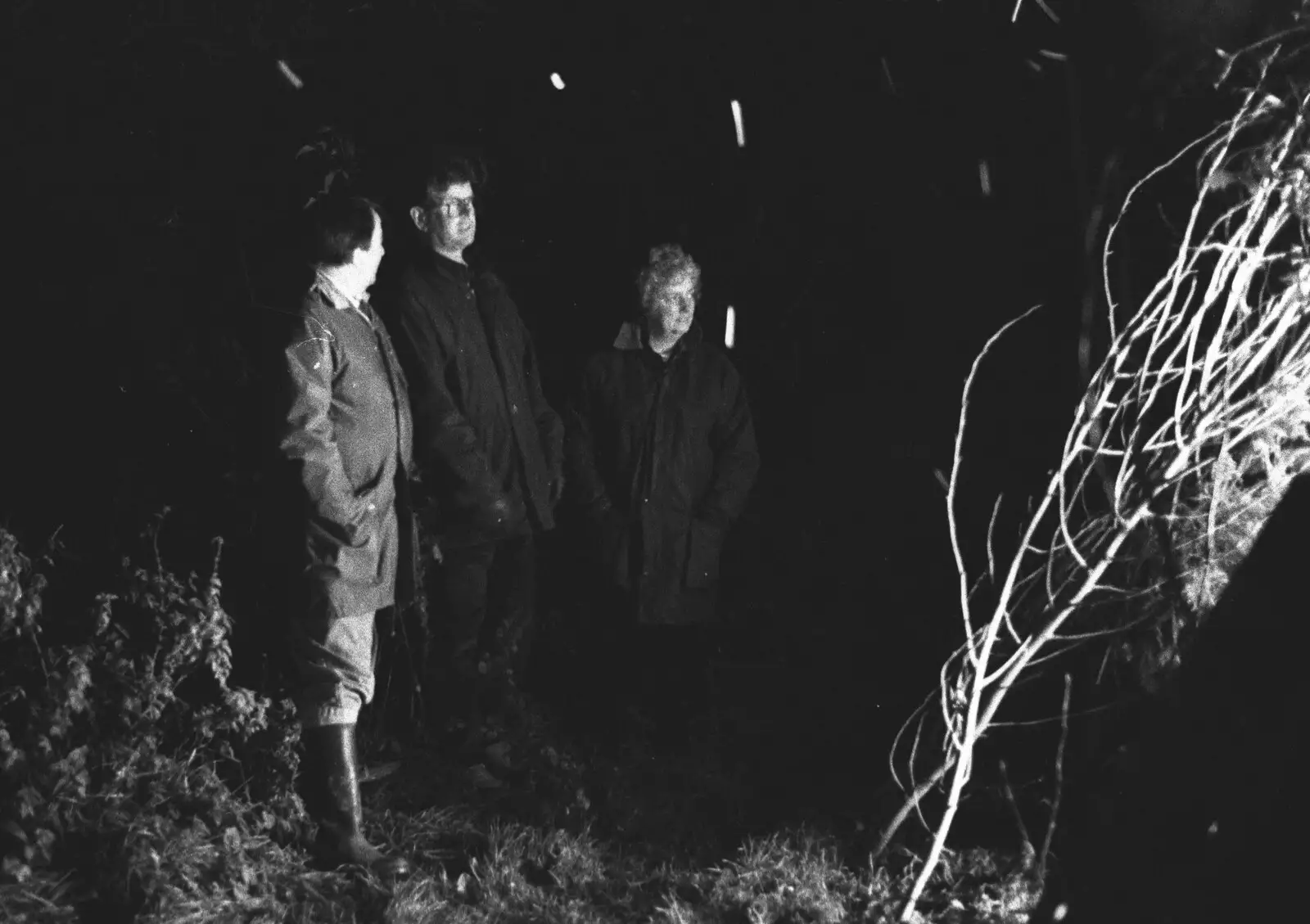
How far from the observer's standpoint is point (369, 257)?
4.58 metres

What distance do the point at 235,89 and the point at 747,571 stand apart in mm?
3509

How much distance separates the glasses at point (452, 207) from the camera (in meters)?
5.14

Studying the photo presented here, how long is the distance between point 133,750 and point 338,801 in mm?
675

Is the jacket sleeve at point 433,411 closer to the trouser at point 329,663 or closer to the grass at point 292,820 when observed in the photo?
the trouser at point 329,663

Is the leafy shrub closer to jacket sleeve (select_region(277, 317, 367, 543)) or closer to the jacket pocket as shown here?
jacket sleeve (select_region(277, 317, 367, 543))

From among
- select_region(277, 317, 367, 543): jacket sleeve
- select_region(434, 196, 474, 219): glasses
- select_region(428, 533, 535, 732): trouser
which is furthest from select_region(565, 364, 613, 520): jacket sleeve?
select_region(277, 317, 367, 543): jacket sleeve

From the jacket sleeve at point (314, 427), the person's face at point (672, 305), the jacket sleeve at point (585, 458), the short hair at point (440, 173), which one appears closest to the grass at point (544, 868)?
the jacket sleeve at point (585, 458)

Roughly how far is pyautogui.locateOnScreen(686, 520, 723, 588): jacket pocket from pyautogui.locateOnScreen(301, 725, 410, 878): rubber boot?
1669mm

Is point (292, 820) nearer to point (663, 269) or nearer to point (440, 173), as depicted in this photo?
point (440, 173)

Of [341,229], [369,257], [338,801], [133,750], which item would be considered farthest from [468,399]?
[133,750]

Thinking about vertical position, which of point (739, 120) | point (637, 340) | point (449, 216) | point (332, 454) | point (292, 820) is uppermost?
point (739, 120)

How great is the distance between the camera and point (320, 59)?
590 cm

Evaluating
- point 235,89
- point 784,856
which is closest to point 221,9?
point 235,89

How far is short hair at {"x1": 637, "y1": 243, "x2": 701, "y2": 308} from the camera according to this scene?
219 inches
